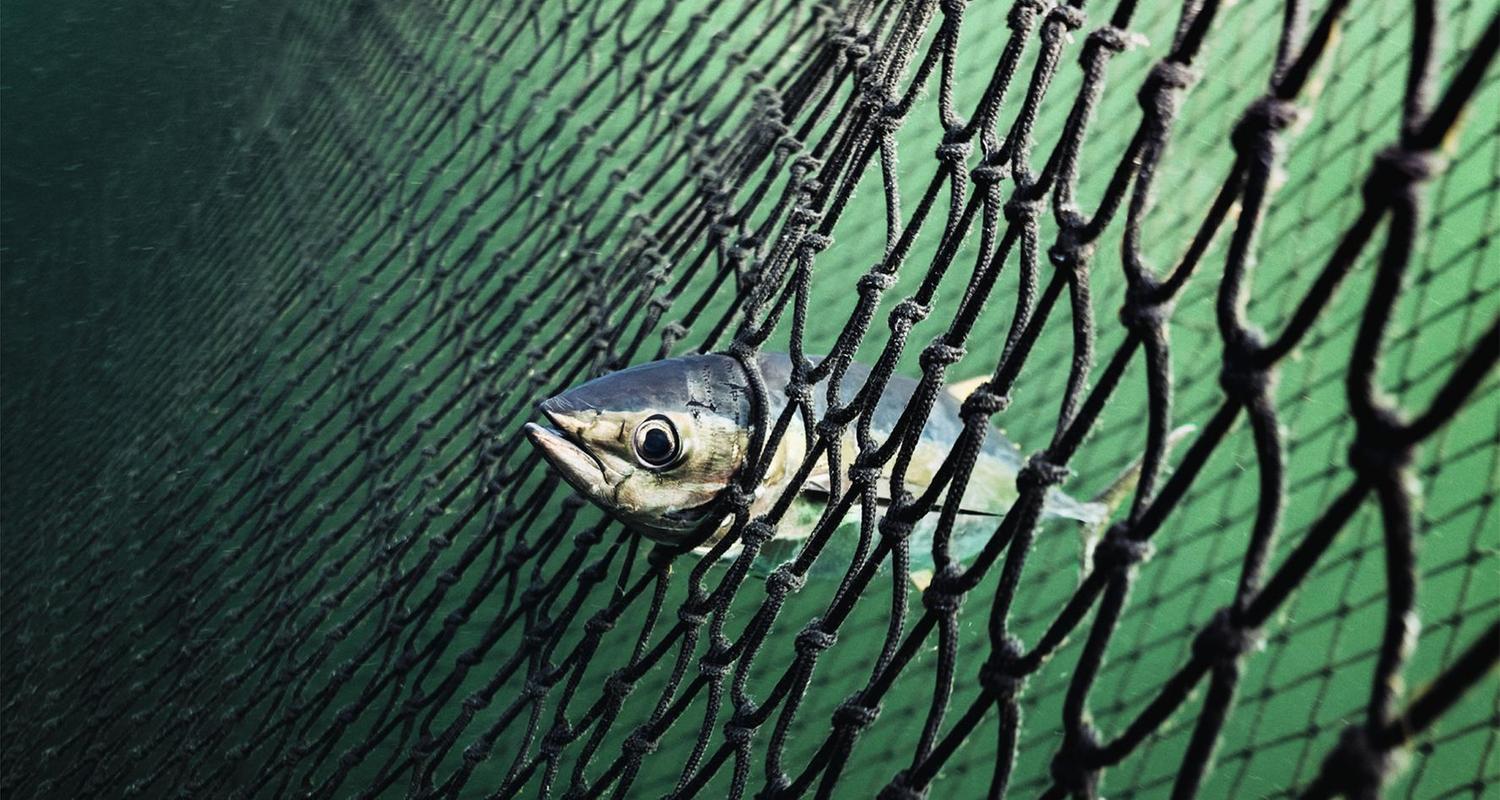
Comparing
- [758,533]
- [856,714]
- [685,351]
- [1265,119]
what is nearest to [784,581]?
[758,533]

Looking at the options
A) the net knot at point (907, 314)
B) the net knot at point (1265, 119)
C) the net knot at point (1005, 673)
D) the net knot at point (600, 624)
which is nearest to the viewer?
the net knot at point (1265, 119)

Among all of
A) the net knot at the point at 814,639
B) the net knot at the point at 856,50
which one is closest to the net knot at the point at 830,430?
A: the net knot at the point at 814,639

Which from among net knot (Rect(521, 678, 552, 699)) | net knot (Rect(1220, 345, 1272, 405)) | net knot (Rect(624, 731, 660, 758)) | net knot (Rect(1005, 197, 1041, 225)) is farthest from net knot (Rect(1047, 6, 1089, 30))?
net knot (Rect(521, 678, 552, 699))

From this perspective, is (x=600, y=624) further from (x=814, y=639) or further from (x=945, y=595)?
(x=945, y=595)

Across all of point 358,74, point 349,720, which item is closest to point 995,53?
point 358,74

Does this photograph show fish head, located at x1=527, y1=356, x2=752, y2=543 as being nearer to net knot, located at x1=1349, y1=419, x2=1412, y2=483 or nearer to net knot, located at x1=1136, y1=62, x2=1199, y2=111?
net knot, located at x1=1136, y1=62, x2=1199, y2=111

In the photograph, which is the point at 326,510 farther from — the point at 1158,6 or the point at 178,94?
the point at 178,94

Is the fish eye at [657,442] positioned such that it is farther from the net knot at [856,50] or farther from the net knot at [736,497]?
the net knot at [856,50]
